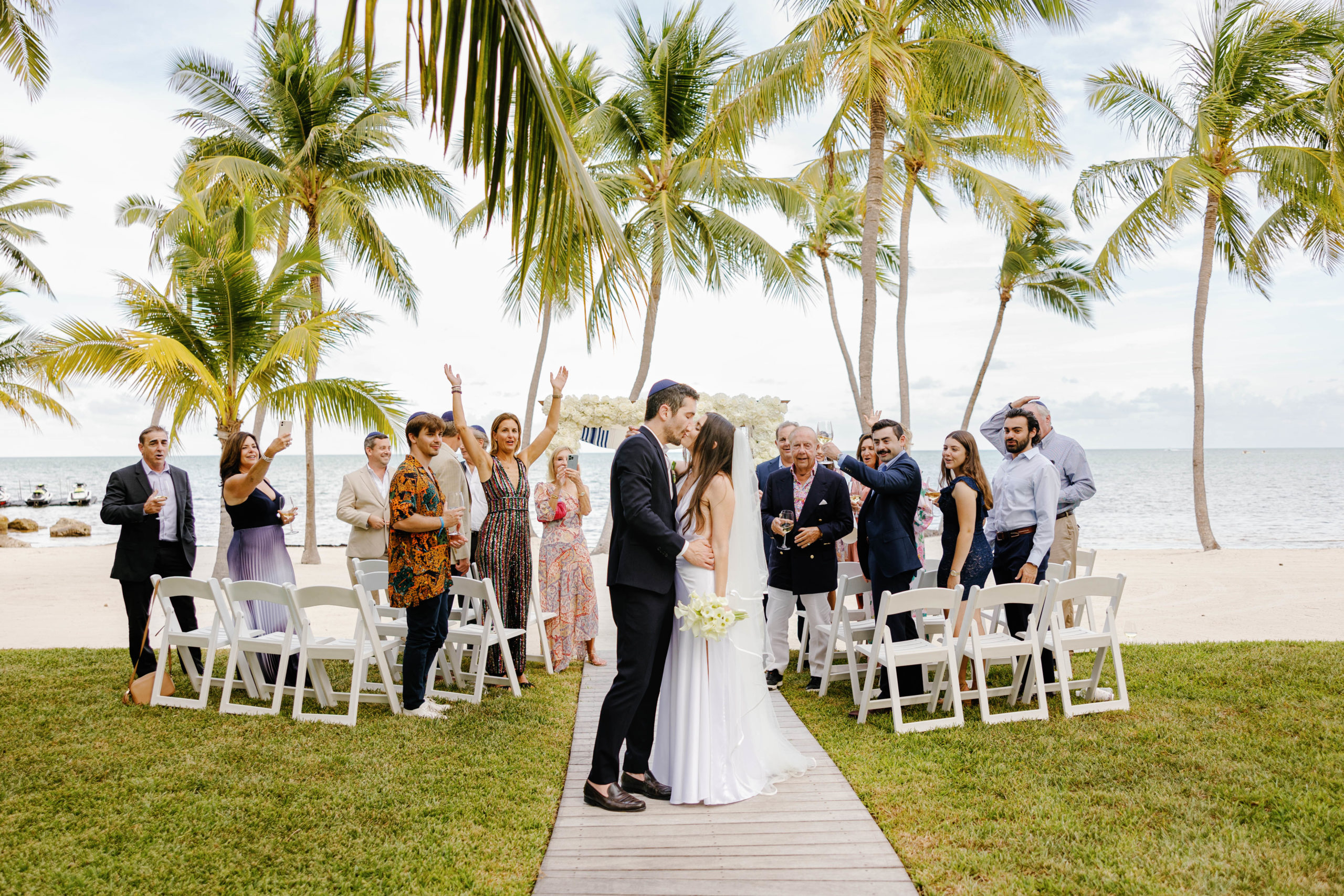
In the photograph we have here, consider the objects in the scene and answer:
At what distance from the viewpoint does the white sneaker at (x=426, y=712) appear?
5535mm

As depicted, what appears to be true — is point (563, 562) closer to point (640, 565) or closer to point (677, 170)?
point (640, 565)

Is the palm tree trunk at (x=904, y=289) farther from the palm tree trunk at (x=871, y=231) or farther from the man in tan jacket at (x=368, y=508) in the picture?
the man in tan jacket at (x=368, y=508)

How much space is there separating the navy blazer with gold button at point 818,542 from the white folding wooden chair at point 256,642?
348 cm

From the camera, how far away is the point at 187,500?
21.6 feet

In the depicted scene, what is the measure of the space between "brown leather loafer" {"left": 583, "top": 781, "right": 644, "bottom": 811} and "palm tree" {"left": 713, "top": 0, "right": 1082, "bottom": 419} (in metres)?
9.27

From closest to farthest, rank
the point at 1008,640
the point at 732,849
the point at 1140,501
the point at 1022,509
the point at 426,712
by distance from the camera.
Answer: the point at 732,849 → the point at 1008,640 → the point at 426,712 → the point at 1022,509 → the point at 1140,501

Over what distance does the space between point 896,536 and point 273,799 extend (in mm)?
4161

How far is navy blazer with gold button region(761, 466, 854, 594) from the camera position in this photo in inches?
252

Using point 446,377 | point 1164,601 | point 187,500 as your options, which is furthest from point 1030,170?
point 187,500

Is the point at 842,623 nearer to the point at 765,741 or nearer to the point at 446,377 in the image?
the point at 765,741

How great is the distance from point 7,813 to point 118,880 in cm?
114

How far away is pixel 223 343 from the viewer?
377 inches

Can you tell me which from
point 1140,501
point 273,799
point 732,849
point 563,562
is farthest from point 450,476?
point 1140,501

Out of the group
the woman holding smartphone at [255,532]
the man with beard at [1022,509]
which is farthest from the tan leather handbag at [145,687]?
the man with beard at [1022,509]
